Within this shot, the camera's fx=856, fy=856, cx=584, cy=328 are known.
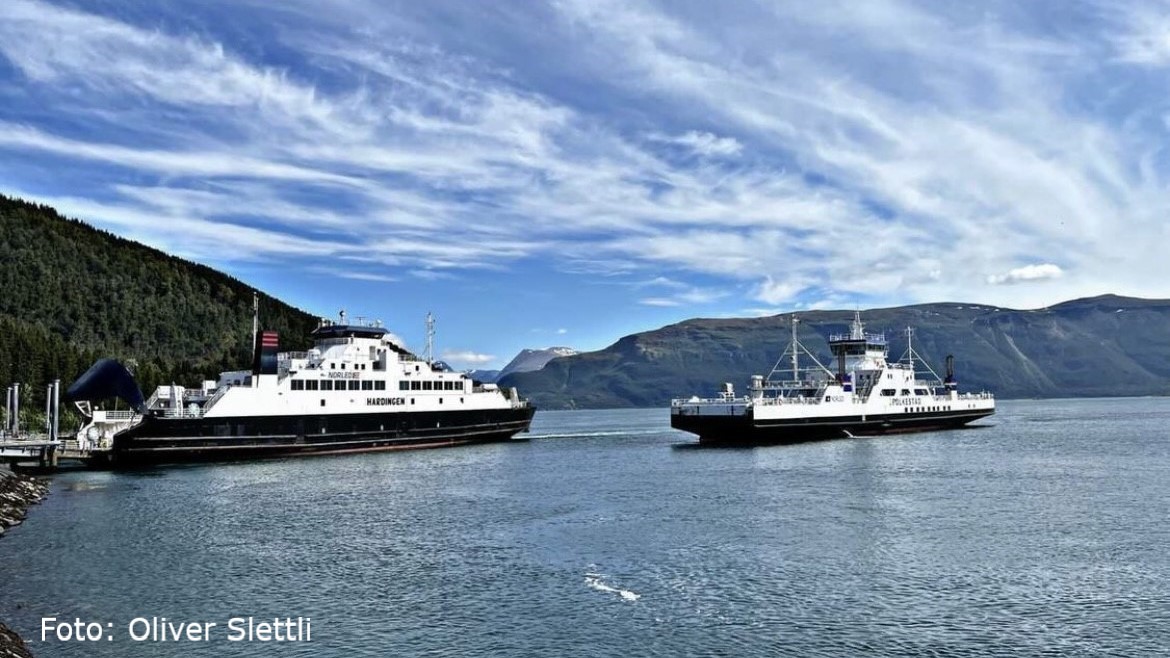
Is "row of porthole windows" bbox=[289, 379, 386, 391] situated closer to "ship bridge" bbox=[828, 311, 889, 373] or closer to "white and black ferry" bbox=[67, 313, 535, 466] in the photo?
"white and black ferry" bbox=[67, 313, 535, 466]

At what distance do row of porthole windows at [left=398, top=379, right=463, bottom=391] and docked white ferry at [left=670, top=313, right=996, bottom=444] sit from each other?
2195cm

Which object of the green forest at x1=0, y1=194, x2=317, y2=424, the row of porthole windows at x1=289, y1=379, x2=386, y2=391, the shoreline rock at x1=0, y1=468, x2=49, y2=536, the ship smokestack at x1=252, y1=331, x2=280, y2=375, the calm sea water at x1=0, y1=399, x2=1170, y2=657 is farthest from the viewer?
the green forest at x1=0, y1=194, x2=317, y2=424

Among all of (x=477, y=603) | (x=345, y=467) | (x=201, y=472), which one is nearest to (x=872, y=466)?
(x=345, y=467)

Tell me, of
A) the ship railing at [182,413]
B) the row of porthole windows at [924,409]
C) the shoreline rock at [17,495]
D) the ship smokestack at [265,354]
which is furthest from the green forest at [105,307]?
the row of porthole windows at [924,409]

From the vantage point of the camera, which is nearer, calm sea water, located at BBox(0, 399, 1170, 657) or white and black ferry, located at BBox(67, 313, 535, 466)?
calm sea water, located at BBox(0, 399, 1170, 657)

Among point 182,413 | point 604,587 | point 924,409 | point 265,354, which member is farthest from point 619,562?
point 924,409

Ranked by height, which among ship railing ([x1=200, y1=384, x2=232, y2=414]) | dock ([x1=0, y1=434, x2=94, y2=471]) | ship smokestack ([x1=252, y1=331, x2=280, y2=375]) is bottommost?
dock ([x1=0, y1=434, x2=94, y2=471])

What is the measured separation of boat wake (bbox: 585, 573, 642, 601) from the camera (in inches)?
1047

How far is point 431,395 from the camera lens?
82062 millimetres

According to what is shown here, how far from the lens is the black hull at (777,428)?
81562 mm

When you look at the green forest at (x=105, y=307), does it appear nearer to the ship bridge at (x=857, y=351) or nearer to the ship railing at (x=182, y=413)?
the ship railing at (x=182, y=413)

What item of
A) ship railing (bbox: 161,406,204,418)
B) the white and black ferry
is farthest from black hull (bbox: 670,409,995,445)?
ship railing (bbox: 161,406,204,418)

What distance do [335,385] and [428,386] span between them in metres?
10.1

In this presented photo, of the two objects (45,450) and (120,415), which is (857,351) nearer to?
(120,415)
